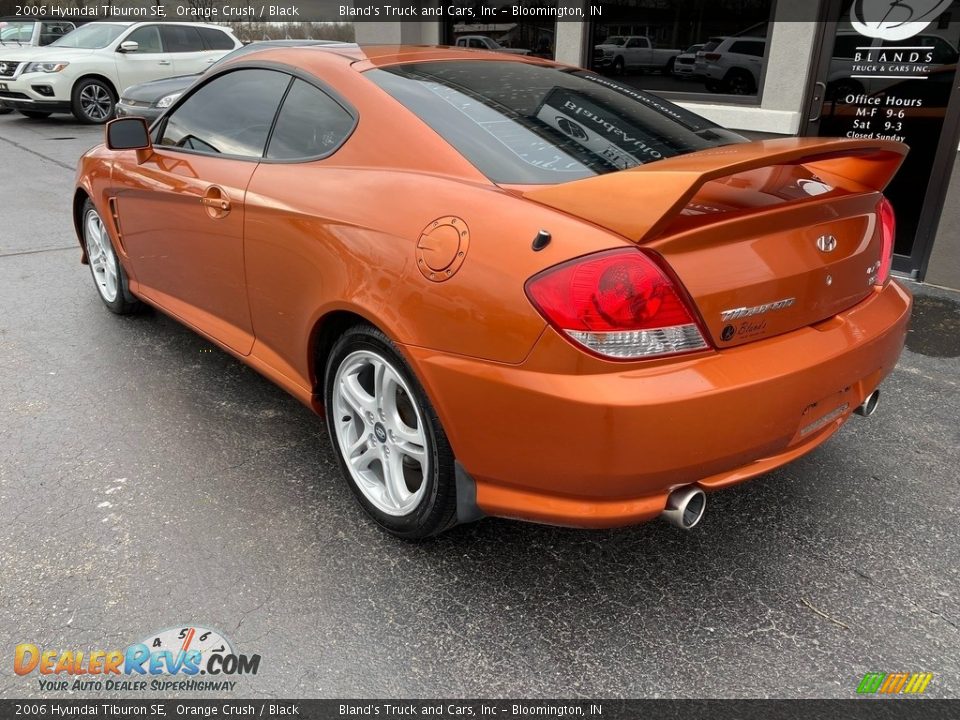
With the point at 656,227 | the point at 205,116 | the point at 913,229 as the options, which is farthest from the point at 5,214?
the point at 913,229

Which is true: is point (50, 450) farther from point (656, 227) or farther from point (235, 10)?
point (235, 10)

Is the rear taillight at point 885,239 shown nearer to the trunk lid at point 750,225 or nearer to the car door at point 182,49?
the trunk lid at point 750,225

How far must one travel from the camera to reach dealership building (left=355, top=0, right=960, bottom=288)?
5.31m

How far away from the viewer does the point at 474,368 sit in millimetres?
2035

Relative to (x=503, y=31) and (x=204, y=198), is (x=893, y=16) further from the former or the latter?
(x=204, y=198)

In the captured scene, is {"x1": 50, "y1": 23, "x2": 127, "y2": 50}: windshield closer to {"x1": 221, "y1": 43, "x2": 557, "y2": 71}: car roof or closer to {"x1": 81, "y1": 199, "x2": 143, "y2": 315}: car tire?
{"x1": 81, "y1": 199, "x2": 143, "y2": 315}: car tire

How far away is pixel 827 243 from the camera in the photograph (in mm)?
2244

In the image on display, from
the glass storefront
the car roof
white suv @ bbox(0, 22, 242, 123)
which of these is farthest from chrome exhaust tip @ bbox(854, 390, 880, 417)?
white suv @ bbox(0, 22, 242, 123)

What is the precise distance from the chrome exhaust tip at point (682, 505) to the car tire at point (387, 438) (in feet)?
2.07

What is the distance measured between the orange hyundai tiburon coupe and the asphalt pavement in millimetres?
315

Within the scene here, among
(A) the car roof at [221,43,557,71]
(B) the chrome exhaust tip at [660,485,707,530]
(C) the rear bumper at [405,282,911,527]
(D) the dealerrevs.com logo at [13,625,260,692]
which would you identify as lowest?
(D) the dealerrevs.com logo at [13,625,260,692]

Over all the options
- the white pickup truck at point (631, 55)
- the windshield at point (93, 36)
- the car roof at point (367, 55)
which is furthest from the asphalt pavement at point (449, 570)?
the windshield at point (93, 36)

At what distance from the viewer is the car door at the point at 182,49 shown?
13.9 meters

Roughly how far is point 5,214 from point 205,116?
511 cm
